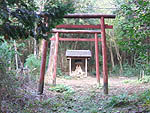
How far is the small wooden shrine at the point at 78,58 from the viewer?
18141 millimetres

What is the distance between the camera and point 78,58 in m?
18.9

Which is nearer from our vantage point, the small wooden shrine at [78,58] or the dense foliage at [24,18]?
the dense foliage at [24,18]

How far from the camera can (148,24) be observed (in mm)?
4406

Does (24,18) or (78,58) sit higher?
(24,18)

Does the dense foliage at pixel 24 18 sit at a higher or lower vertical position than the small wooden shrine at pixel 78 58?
higher

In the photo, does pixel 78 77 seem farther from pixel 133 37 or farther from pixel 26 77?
pixel 133 37

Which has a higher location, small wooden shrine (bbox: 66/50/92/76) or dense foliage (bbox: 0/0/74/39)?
dense foliage (bbox: 0/0/74/39)

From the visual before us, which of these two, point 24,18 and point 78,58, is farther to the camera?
point 78,58

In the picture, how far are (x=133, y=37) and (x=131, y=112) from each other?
1814mm

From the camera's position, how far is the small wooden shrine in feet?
59.5

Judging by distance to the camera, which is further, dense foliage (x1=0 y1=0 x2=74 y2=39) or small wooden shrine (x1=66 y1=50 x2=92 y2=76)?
small wooden shrine (x1=66 y1=50 x2=92 y2=76)

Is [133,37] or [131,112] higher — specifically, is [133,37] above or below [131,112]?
above

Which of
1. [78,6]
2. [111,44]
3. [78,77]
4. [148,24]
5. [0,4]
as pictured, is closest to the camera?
[0,4]

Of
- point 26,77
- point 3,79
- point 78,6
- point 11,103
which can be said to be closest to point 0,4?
point 3,79
